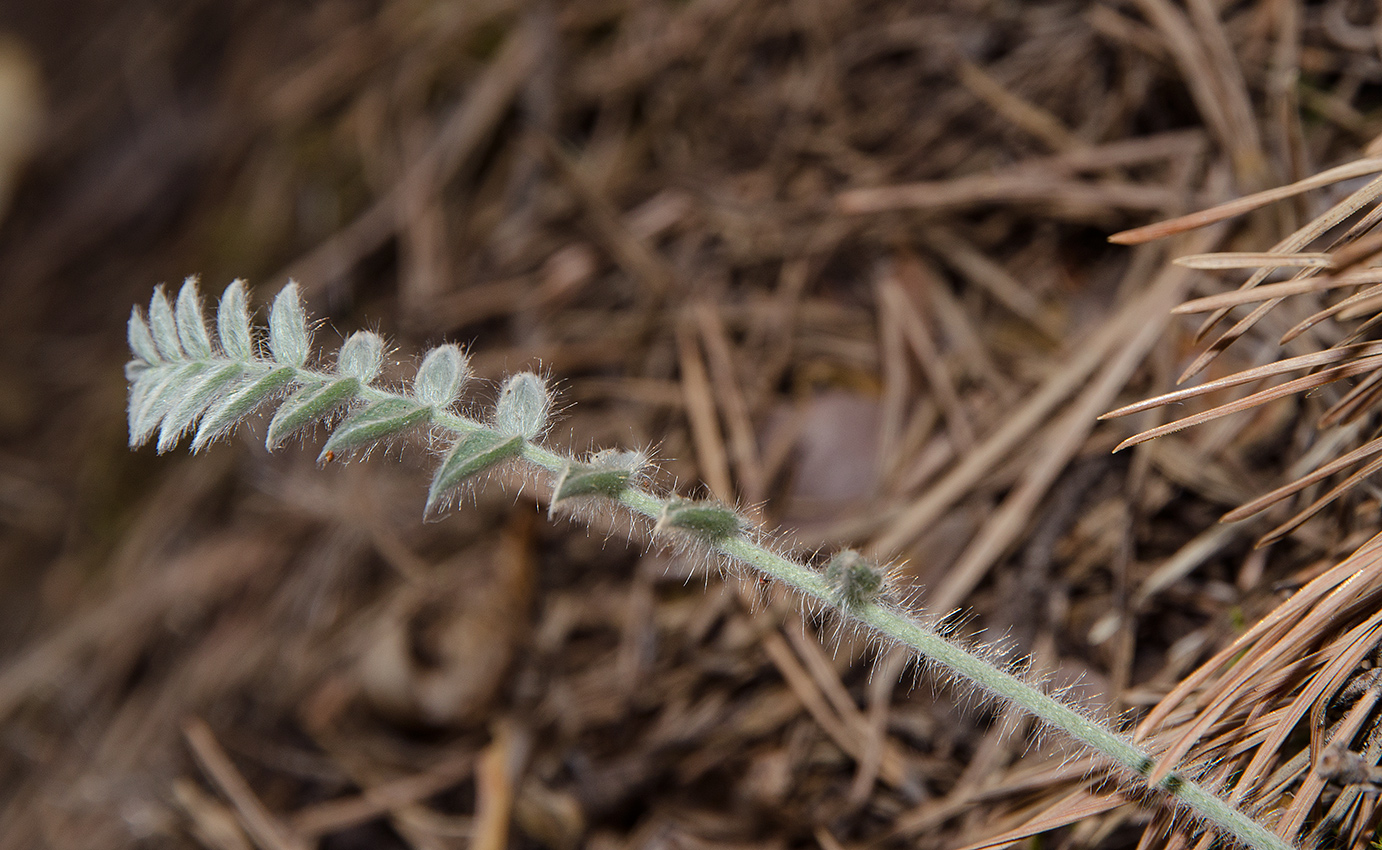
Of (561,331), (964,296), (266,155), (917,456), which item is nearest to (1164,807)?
(917,456)

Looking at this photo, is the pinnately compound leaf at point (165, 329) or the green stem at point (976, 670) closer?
the green stem at point (976, 670)

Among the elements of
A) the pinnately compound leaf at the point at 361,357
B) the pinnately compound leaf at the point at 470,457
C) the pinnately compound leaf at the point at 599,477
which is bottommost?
the pinnately compound leaf at the point at 599,477

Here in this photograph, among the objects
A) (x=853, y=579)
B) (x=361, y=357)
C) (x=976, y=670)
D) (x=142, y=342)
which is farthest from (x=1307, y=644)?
(x=142, y=342)

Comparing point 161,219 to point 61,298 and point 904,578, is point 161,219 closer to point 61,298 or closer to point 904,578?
point 61,298

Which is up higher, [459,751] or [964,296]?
[964,296]

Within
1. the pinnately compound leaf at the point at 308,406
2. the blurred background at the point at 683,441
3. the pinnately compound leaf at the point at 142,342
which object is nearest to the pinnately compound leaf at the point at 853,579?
the blurred background at the point at 683,441

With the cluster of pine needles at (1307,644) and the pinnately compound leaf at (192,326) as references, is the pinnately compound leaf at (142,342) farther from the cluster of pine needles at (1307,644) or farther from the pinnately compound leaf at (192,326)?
the cluster of pine needles at (1307,644)

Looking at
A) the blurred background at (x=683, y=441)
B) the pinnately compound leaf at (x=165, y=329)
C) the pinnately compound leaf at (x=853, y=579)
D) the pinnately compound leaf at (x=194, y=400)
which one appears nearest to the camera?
the pinnately compound leaf at (x=853, y=579)

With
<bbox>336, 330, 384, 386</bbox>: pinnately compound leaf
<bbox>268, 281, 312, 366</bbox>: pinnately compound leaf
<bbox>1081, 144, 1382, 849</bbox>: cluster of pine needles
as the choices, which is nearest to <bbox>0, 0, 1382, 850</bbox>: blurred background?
<bbox>1081, 144, 1382, 849</bbox>: cluster of pine needles
